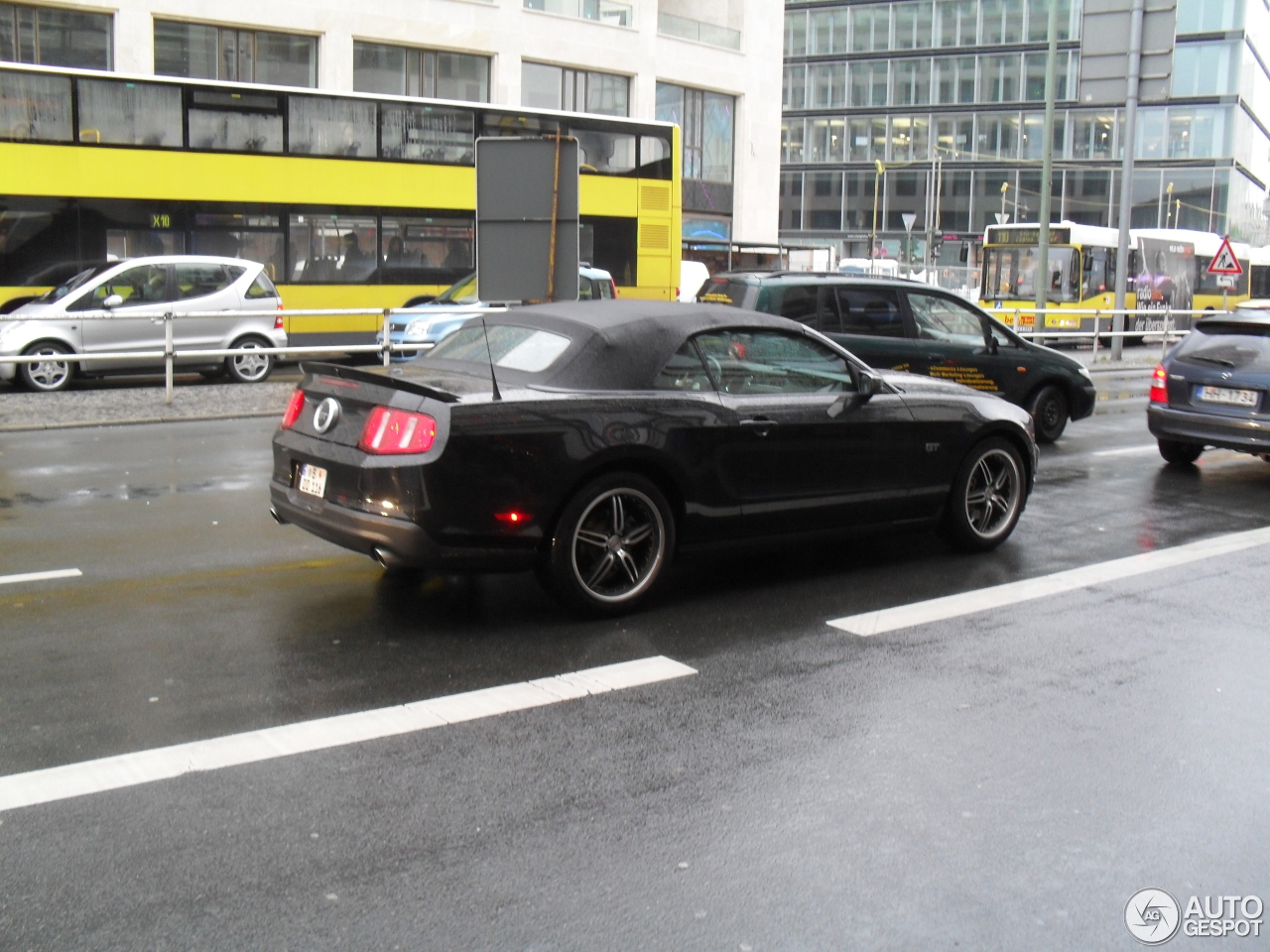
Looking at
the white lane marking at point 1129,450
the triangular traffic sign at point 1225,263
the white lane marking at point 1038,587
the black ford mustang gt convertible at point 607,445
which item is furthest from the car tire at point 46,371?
the triangular traffic sign at point 1225,263

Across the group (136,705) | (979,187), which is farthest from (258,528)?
(979,187)

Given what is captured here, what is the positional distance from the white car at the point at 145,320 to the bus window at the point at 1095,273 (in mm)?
24520

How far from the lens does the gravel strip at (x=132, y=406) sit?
1391 centimetres

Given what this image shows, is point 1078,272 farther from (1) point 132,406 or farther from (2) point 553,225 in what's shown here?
(1) point 132,406

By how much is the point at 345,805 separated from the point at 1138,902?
2.29m

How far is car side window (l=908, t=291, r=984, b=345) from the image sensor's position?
13.4m

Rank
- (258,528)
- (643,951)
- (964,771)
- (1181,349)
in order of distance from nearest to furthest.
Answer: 1. (643,951)
2. (964,771)
3. (258,528)
4. (1181,349)

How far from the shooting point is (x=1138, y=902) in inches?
143

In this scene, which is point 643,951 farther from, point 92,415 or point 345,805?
point 92,415

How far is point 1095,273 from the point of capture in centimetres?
3672

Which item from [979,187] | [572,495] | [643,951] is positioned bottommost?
[643,951]

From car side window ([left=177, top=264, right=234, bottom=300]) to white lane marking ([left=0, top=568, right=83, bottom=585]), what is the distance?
1172 centimetres

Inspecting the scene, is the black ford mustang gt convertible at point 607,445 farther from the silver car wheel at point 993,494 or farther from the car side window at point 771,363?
the silver car wheel at point 993,494

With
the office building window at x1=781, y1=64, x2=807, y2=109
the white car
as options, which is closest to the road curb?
the white car
